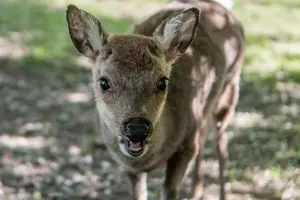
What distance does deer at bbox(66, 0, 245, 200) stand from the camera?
4566 mm

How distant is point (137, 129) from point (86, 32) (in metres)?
1.24

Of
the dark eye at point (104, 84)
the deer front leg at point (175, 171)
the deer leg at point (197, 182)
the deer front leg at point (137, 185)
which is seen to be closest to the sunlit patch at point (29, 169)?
the deer leg at point (197, 182)

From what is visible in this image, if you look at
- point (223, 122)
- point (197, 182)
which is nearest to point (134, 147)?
point (197, 182)

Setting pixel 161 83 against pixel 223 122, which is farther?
pixel 223 122

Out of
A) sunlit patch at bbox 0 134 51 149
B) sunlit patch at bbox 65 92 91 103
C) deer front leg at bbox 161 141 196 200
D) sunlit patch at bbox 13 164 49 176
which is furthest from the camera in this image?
sunlit patch at bbox 65 92 91 103

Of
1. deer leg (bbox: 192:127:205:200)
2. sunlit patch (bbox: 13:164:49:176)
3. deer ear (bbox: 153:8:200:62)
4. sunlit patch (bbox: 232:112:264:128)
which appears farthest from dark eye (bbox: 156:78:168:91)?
sunlit patch (bbox: 232:112:264:128)

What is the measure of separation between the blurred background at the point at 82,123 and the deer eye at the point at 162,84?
2.43 metres

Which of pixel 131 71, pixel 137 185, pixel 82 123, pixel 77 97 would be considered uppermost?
pixel 131 71

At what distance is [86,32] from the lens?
5.06 m

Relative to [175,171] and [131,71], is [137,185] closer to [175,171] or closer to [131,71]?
[175,171]

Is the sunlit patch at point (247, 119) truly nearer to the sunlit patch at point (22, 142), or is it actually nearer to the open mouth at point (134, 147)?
the sunlit patch at point (22, 142)

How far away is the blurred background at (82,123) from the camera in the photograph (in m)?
7.16

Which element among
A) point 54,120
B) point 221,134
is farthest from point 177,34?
point 54,120

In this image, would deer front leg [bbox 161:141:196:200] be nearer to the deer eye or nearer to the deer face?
the deer face
